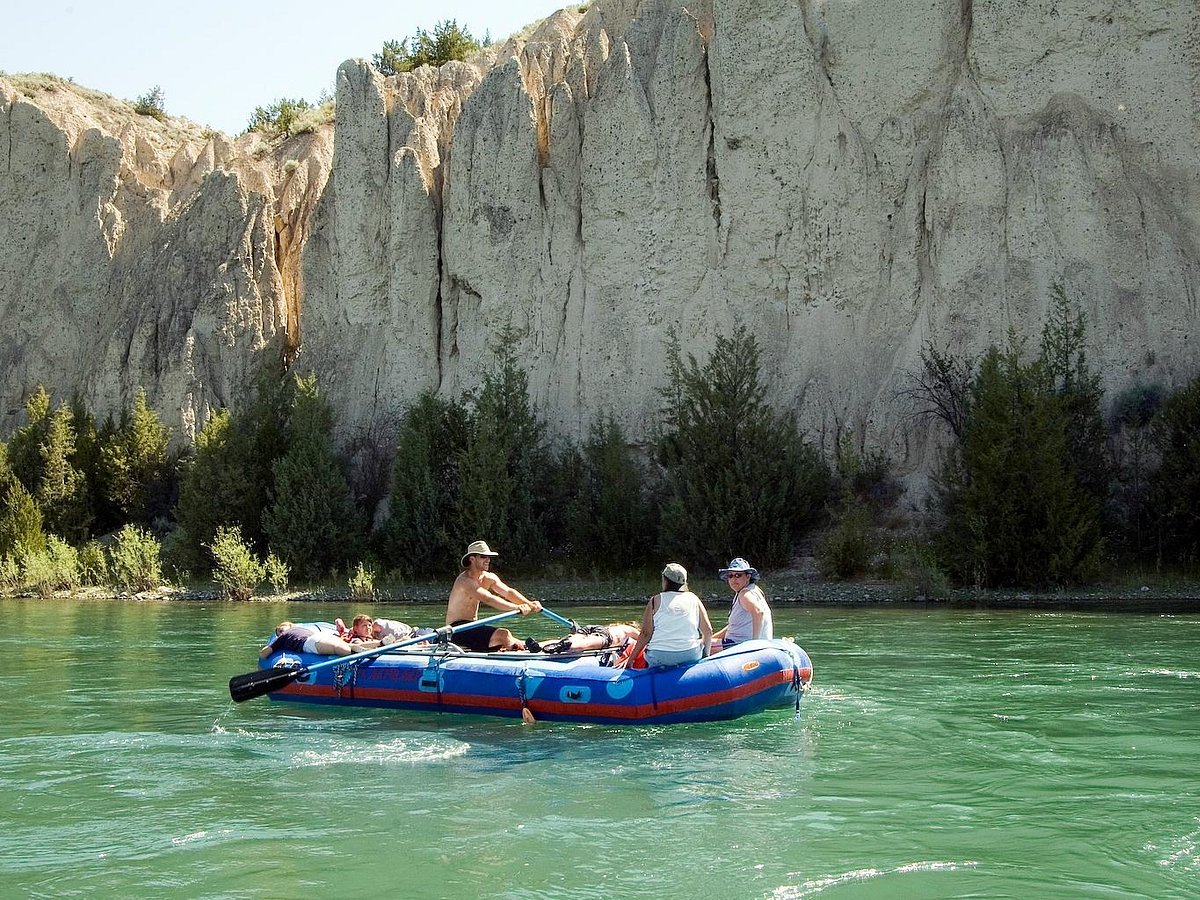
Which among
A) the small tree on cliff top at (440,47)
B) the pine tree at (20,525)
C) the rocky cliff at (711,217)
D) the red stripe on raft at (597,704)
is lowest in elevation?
the red stripe on raft at (597,704)

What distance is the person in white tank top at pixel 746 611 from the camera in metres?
11.9

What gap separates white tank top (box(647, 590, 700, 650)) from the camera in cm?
1133

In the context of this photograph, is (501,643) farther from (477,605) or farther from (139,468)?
(139,468)

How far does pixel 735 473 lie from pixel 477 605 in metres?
14.7

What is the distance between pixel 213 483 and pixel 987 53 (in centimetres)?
2099

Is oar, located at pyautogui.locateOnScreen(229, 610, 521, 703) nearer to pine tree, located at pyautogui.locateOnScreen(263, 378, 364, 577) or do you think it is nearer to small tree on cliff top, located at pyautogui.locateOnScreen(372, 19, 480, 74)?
pine tree, located at pyautogui.locateOnScreen(263, 378, 364, 577)

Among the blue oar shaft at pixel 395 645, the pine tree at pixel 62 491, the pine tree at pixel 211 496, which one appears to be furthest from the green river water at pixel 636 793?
the pine tree at pixel 62 491

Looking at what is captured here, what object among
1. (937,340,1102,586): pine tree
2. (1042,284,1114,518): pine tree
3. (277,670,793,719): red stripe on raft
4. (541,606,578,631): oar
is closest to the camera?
(277,670,793,719): red stripe on raft

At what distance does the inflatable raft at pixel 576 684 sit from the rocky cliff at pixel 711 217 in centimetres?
1827

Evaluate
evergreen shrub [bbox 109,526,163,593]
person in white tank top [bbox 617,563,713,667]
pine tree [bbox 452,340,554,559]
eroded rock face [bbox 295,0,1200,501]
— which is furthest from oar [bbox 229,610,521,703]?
evergreen shrub [bbox 109,526,163,593]

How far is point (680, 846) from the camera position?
25.3 ft

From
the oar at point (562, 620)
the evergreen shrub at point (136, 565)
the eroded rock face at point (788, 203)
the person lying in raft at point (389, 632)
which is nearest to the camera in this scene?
the oar at point (562, 620)

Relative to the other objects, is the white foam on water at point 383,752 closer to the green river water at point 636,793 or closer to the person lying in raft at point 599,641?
the green river water at point 636,793

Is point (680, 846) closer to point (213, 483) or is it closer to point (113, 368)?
point (213, 483)
